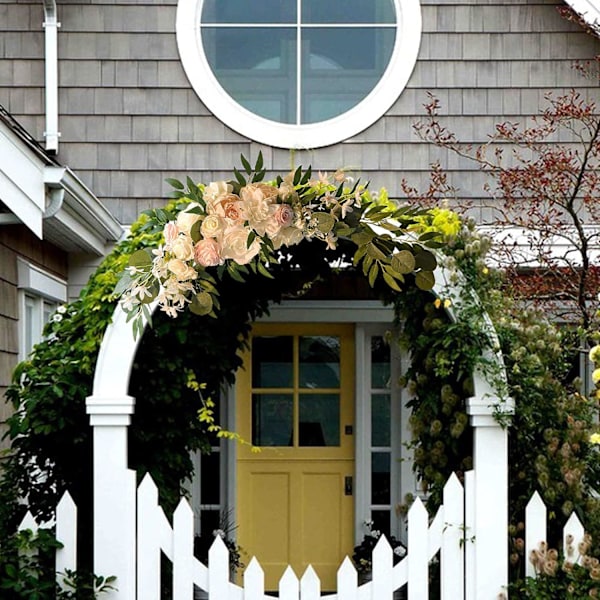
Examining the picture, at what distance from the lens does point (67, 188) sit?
4598 mm

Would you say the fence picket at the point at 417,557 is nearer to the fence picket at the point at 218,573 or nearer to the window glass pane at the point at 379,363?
the fence picket at the point at 218,573

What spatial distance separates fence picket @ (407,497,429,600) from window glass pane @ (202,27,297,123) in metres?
3.00

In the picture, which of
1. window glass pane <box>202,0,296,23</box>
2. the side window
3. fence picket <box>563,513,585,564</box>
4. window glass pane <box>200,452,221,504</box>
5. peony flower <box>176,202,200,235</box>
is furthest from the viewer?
window glass pane <box>200,452,221,504</box>

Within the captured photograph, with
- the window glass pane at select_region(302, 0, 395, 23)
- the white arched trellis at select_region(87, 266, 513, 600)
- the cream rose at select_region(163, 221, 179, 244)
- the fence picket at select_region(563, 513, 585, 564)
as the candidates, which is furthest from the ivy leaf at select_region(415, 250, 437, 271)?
the window glass pane at select_region(302, 0, 395, 23)

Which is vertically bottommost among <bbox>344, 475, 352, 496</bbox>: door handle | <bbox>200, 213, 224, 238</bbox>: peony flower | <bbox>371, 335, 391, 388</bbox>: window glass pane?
<bbox>344, 475, 352, 496</bbox>: door handle

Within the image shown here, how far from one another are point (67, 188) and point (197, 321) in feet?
3.11

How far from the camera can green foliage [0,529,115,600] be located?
3.50 meters

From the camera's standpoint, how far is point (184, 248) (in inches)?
101

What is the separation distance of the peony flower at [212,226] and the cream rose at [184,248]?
0.25ft

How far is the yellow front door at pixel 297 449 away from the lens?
269 inches

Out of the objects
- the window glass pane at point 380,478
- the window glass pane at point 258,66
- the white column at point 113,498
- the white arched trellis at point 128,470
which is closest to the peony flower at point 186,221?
the white arched trellis at point 128,470

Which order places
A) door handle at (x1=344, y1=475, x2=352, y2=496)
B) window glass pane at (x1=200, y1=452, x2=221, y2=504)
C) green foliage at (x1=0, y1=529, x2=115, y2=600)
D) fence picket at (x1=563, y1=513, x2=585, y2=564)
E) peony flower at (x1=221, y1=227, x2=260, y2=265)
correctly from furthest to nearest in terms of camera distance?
door handle at (x1=344, y1=475, x2=352, y2=496), window glass pane at (x1=200, y1=452, x2=221, y2=504), fence picket at (x1=563, y1=513, x2=585, y2=564), green foliage at (x1=0, y1=529, x2=115, y2=600), peony flower at (x1=221, y1=227, x2=260, y2=265)

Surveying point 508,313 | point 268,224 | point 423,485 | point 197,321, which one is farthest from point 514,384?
point 268,224

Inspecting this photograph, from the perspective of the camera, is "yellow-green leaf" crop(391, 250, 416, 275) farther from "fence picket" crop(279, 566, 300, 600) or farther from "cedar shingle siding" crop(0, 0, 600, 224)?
"cedar shingle siding" crop(0, 0, 600, 224)
